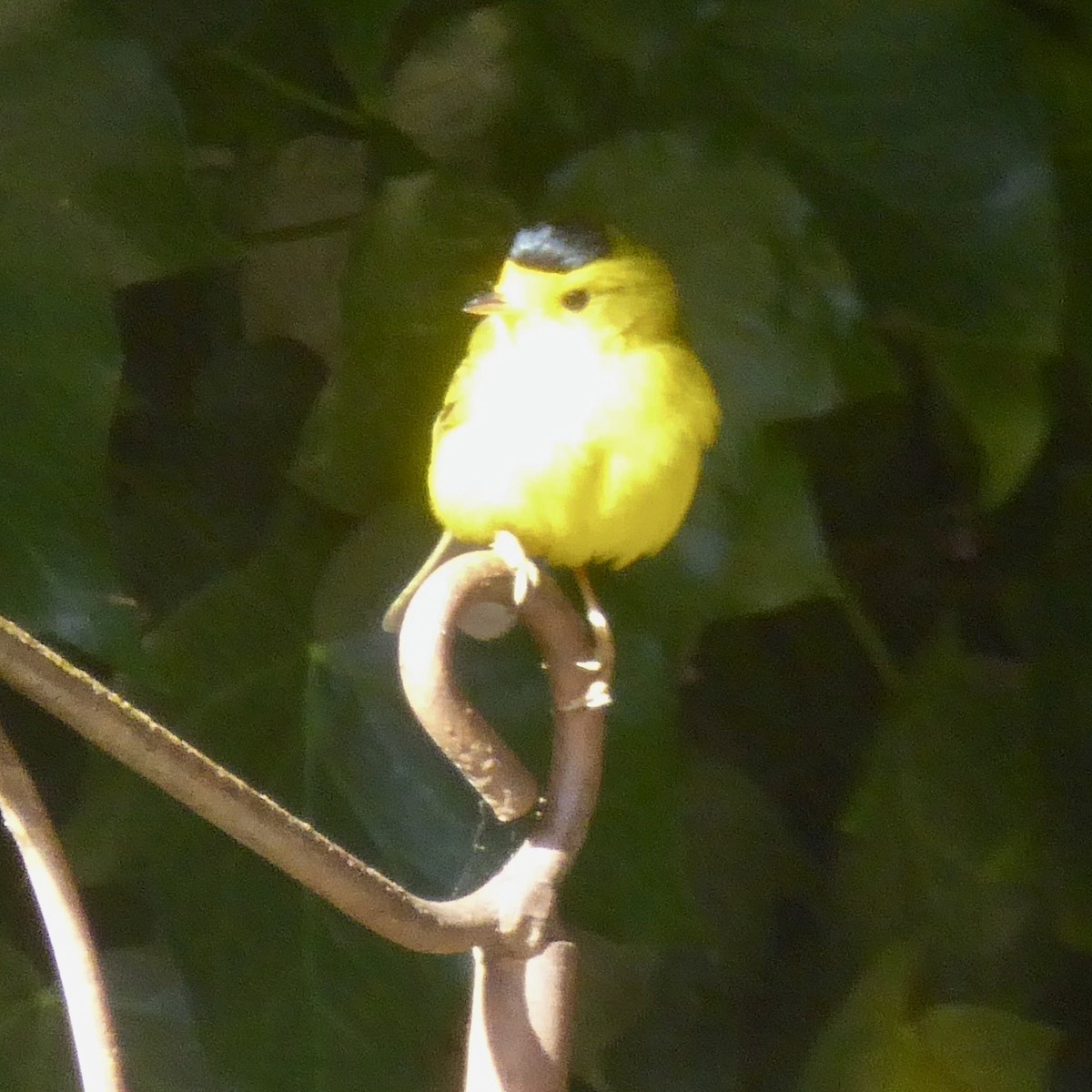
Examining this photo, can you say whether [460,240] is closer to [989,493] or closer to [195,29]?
[195,29]

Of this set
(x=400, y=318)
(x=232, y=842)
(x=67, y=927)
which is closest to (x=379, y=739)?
(x=232, y=842)

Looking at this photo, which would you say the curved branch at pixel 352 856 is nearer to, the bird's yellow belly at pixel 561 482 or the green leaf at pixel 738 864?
the bird's yellow belly at pixel 561 482

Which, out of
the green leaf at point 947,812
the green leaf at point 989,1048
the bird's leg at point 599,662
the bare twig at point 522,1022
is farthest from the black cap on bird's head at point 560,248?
the green leaf at point 989,1048

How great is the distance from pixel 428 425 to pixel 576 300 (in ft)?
0.53

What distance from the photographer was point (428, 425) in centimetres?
62

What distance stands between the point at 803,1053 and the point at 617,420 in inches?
19.5

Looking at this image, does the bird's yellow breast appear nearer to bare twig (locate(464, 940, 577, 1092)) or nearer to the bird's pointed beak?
the bird's pointed beak

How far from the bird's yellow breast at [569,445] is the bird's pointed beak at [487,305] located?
1 centimetres

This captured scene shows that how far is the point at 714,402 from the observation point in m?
0.49

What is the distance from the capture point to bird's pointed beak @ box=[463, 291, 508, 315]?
1.51 feet

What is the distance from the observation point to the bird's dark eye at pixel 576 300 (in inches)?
18.7

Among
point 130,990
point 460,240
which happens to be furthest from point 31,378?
point 130,990

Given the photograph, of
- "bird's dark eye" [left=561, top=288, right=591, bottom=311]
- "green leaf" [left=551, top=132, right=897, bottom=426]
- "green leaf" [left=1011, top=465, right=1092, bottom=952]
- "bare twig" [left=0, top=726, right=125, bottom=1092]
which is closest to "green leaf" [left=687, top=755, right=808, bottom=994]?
"green leaf" [left=1011, top=465, right=1092, bottom=952]

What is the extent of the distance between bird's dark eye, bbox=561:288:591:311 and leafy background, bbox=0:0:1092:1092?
0.14 metres
